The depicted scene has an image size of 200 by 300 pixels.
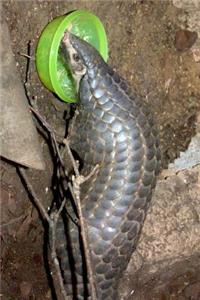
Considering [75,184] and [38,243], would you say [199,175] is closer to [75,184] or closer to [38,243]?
[38,243]

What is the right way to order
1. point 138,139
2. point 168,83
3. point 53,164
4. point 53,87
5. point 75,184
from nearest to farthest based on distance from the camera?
point 75,184
point 138,139
point 53,87
point 53,164
point 168,83

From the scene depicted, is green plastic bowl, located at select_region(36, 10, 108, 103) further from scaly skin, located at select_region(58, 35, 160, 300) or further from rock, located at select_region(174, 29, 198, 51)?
rock, located at select_region(174, 29, 198, 51)

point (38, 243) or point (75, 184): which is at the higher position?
point (75, 184)

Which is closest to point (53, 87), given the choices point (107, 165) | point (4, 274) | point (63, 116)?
point (63, 116)

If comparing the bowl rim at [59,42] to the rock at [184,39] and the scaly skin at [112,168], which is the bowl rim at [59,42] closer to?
the scaly skin at [112,168]

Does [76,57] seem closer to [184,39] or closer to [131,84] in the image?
[131,84]

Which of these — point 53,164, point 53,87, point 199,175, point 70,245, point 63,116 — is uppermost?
point 53,87

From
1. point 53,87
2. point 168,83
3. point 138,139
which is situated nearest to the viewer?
point 138,139
